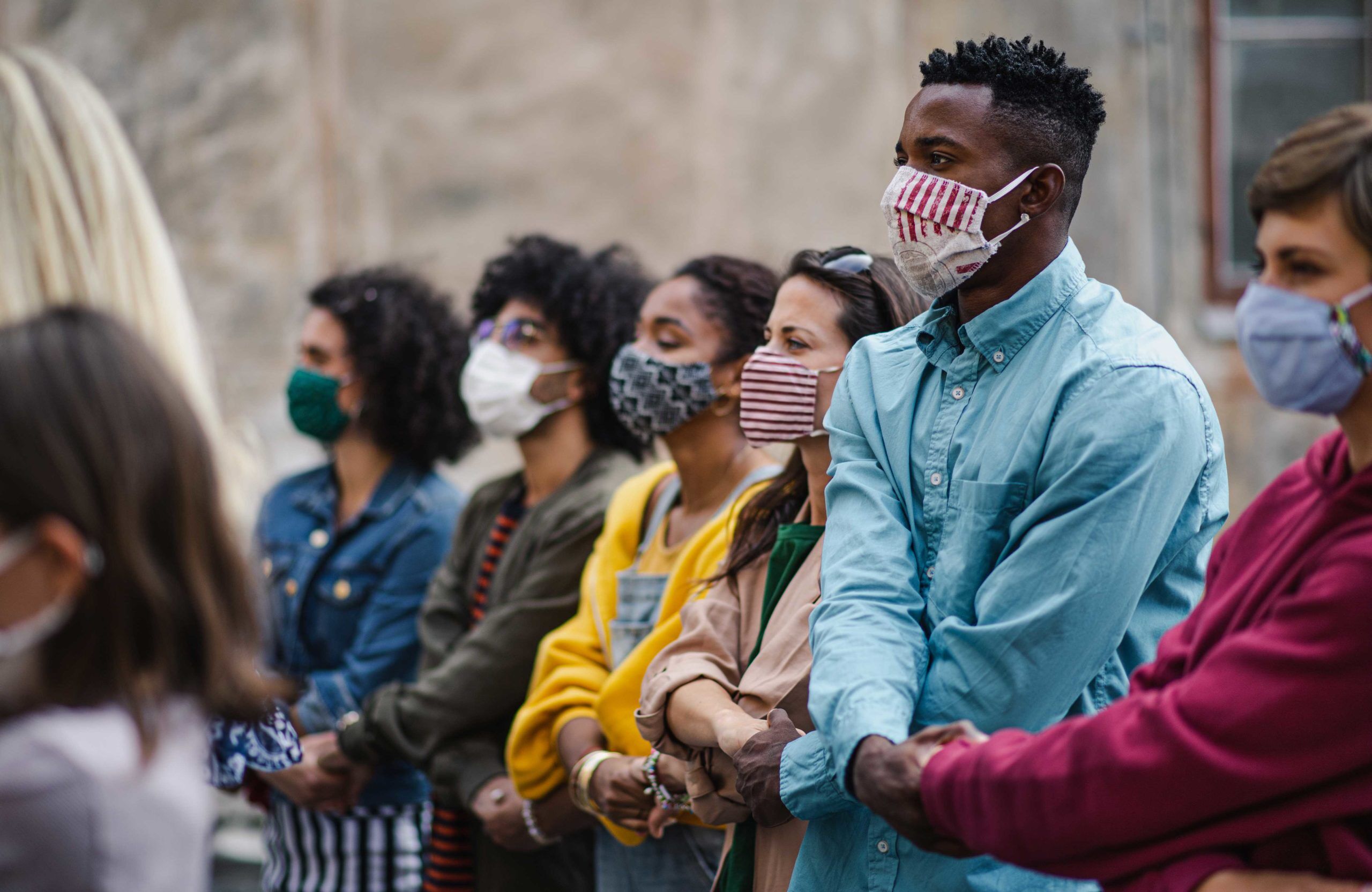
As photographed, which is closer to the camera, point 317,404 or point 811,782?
point 811,782

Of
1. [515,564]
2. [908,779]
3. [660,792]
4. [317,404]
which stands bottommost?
[660,792]

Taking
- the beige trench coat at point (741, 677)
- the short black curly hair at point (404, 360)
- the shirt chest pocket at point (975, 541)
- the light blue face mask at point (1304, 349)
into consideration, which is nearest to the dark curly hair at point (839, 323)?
the beige trench coat at point (741, 677)

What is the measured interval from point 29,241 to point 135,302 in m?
0.17

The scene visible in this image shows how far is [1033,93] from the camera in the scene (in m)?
2.66

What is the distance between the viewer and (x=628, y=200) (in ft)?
23.6

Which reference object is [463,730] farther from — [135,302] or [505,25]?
[505,25]

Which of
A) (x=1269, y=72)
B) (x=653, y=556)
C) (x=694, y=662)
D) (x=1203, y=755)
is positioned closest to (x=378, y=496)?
(x=653, y=556)

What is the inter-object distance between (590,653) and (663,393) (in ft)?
2.48

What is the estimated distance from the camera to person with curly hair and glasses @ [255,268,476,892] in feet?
15.2

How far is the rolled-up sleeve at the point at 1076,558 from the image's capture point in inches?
91.8

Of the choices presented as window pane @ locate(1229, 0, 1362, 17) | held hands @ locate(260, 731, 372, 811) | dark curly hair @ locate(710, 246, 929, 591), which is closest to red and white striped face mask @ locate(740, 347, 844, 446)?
dark curly hair @ locate(710, 246, 929, 591)

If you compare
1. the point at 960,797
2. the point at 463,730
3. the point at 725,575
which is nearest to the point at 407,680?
the point at 463,730

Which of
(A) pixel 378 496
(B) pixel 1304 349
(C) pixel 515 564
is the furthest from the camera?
(A) pixel 378 496

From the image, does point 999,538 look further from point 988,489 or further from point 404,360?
point 404,360
